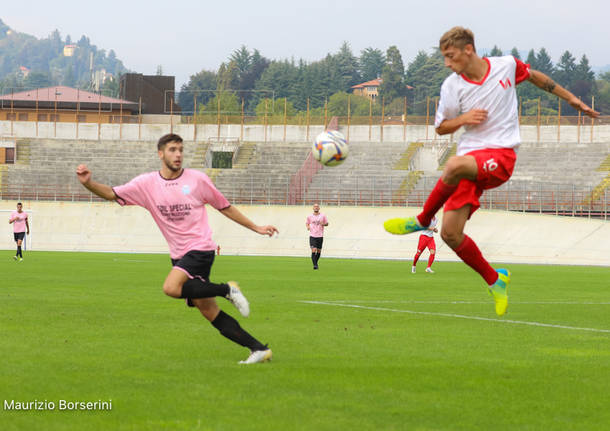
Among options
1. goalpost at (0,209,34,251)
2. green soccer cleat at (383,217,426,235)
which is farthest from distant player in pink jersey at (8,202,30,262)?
green soccer cleat at (383,217,426,235)

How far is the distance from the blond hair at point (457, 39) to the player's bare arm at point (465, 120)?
0.60m

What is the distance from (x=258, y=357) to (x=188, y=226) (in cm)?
133

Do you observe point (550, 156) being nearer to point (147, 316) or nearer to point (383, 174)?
point (383, 174)

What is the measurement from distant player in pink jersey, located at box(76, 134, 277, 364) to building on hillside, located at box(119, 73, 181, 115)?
78762 mm

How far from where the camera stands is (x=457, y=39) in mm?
7914

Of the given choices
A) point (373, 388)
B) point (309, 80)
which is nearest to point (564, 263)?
point (373, 388)

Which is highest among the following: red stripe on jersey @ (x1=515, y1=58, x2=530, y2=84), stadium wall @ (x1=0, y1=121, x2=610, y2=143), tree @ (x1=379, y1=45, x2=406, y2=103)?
tree @ (x1=379, y1=45, x2=406, y2=103)

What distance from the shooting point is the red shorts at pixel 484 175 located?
7984 mm

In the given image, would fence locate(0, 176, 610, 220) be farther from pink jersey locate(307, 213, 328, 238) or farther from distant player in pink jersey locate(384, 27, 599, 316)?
distant player in pink jersey locate(384, 27, 599, 316)

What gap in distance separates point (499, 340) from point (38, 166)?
50.2 m

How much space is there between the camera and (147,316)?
459 inches

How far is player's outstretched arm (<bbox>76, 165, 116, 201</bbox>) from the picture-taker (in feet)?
Answer: 25.5

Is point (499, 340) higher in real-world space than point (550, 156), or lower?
lower

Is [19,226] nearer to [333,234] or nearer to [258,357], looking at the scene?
[333,234]
